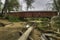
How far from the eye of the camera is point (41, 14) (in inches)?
1281

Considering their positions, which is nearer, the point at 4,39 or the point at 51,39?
the point at 4,39

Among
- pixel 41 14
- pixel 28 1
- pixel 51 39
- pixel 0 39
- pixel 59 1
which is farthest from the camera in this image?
pixel 28 1

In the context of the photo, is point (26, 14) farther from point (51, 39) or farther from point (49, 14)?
point (51, 39)

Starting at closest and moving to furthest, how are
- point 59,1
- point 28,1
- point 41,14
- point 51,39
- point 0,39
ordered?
1. point 0,39
2. point 51,39
3. point 59,1
4. point 41,14
5. point 28,1

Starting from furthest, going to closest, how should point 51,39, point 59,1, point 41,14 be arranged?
point 41,14, point 59,1, point 51,39

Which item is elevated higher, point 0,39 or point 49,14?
point 0,39

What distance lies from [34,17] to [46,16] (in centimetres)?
246

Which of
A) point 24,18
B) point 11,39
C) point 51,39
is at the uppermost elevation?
point 11,39

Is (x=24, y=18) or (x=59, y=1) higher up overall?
(x=59, y=1)

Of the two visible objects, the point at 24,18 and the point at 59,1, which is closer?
the point at 59,1

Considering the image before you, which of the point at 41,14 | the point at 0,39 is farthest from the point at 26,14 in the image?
the point at 0,39

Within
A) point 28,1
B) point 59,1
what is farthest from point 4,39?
point 28,1

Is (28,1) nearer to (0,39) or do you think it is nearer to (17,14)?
(17,14)

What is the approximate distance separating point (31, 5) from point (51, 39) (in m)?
52.4
